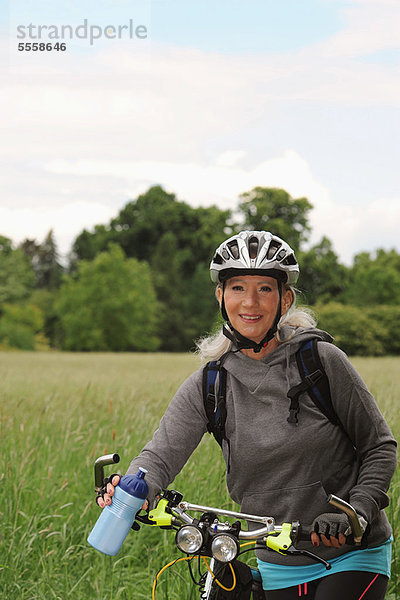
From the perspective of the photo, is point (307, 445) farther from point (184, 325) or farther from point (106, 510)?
point (184, 325)

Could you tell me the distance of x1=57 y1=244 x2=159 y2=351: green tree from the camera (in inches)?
2120

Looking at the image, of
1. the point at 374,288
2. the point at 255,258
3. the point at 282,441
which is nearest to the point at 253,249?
the point at 255,258

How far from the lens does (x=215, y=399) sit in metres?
3.08

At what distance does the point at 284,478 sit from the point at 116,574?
2.48 meters

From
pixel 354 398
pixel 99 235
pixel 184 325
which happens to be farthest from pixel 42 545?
pixel 99 235

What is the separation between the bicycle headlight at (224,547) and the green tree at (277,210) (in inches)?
2101

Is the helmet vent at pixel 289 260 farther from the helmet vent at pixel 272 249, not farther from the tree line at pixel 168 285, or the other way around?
the tree line at pixel 168 285

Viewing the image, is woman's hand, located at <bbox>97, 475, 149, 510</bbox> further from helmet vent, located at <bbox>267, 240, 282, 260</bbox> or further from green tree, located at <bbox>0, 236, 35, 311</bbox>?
green tree, located at <bbox>0, 236, 35, 311</bbox>

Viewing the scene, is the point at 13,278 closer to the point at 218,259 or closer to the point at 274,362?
the point at 218,259

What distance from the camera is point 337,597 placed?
2.79 metres

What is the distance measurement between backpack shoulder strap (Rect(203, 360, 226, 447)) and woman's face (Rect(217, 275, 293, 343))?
221 millimetres

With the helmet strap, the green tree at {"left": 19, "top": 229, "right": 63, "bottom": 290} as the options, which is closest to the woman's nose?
the helmet strap

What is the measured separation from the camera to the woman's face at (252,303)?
3133mm

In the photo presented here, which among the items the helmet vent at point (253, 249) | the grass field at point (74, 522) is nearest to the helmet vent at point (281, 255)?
the helmet vent at point (253, 249)
